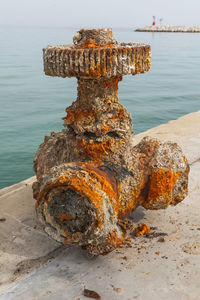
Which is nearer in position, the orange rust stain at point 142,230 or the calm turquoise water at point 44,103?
the orange rust stain at point 142,230

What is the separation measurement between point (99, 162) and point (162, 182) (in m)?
0.54

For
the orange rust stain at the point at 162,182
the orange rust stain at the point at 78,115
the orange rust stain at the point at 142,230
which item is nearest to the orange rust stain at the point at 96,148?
the orange rust stain at the point at 78,115

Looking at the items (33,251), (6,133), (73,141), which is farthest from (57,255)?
(6,133)

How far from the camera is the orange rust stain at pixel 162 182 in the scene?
9.60ft

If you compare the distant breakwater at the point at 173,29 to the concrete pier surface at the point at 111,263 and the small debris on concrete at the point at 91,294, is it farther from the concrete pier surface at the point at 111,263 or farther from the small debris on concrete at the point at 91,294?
the small debris on concrete at the point at 91,294

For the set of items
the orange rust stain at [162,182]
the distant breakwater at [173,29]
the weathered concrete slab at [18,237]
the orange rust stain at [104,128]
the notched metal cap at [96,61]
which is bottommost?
the weathered concrete slab at [18,237]

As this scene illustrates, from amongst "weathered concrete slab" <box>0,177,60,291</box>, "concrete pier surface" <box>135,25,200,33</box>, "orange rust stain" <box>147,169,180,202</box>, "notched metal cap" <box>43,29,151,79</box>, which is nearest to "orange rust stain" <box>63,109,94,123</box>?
"notched metal cap" <box>43,29,151,79</box>

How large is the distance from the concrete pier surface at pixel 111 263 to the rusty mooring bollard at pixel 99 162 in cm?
18

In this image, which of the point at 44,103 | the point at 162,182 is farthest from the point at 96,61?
the point at 44,103

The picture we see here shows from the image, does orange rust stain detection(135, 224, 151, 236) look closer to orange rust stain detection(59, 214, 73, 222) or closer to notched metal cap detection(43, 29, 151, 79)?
orange rust stain detection(59, 214, 73, 222)

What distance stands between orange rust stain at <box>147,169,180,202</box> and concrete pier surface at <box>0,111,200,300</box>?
1.16 feet

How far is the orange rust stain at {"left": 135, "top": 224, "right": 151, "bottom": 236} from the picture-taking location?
301cm

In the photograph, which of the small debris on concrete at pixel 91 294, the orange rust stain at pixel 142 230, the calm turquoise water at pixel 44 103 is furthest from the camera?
the calm turquoise water at pixel 44 103

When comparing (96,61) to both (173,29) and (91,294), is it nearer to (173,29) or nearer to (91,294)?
(91,294)
